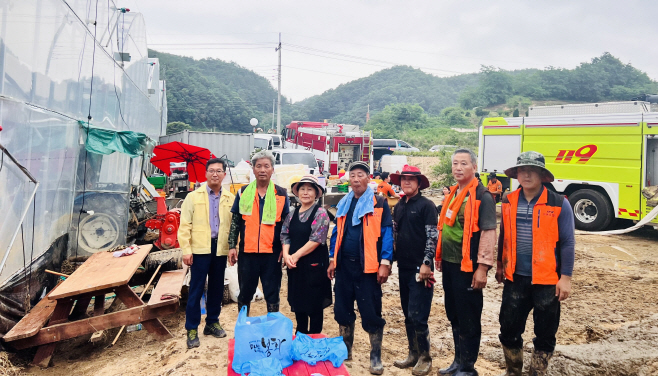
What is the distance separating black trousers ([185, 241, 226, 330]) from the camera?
3971 millimetres

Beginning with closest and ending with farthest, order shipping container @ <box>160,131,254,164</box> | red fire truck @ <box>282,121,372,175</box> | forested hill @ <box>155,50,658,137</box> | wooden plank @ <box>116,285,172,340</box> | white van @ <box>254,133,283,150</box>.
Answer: wooden plank @ <box>116,285,172,340</box>
red fire truck @ <box>282,121,372,175</box>
shipping container @ <box>160,131,254,164</box>
white van @ <box>254,133,283,150</box>
forested hill @ <box>155,50,658,137</box>

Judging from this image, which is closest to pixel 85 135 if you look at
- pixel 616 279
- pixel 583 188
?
pixel 616 279

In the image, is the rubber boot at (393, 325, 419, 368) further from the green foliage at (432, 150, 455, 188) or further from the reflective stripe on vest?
the green foliage at (432, 150, 455, 188)

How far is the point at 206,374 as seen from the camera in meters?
3.37

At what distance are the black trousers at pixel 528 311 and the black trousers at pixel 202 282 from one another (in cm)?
252

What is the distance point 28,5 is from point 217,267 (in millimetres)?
3406

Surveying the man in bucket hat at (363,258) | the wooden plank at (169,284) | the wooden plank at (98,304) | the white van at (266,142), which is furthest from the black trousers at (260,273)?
the white van at (266,142)

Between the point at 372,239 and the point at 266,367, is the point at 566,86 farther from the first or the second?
the point at 266,367

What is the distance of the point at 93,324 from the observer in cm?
419

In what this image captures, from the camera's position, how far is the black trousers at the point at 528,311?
2.94 meters

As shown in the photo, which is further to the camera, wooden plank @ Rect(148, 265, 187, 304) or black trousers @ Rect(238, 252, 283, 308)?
wooden plank @ Rect(148, 265, 187, 304)

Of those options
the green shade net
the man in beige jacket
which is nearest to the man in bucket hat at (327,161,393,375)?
the man in beige jacket

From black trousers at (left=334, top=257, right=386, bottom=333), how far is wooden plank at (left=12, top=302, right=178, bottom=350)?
2.01 meters

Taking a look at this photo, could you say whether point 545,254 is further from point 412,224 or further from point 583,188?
point 583,188
